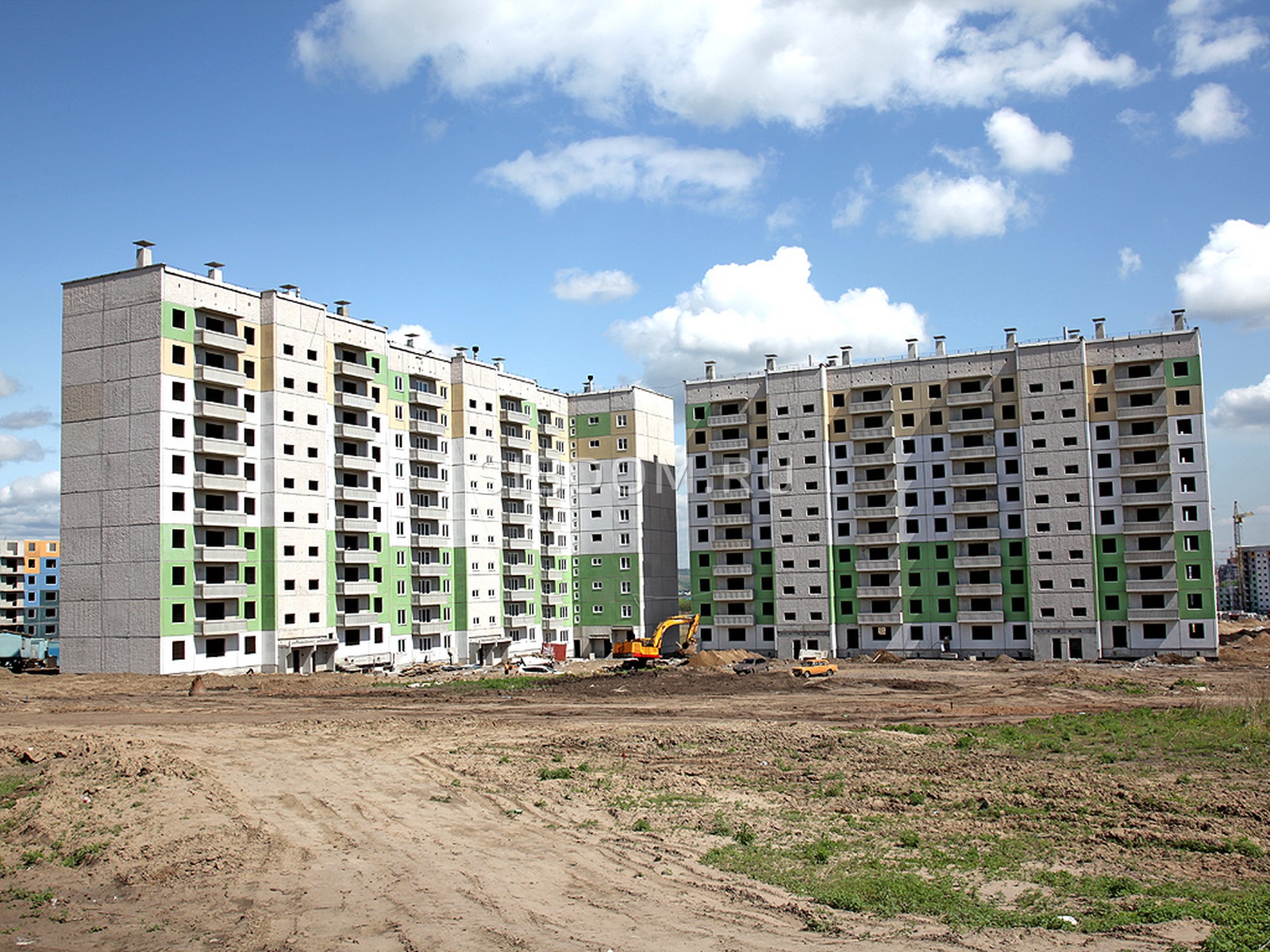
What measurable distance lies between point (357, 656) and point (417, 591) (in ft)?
31.5

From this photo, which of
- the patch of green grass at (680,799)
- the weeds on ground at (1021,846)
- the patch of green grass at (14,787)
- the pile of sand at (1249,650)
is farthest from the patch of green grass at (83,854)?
the pile of sand at (1249,650)

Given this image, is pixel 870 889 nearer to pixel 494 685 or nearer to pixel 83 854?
pixel 83 854

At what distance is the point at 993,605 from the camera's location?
85.1m

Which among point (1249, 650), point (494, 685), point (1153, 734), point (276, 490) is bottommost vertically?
point (1249, 650)

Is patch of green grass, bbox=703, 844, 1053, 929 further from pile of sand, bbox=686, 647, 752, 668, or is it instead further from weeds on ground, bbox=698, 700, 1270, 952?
pile of sand, bbox=686, 647, 752, 668

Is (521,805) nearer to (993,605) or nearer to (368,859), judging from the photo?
(368,859)

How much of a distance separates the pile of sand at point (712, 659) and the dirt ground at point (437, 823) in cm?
2941

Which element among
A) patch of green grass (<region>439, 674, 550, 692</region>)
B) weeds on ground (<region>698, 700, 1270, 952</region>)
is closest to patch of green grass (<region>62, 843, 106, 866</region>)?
weeds on ground (<region>698, 700, 1270, 952</region>)

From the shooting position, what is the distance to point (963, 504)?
86625 mm

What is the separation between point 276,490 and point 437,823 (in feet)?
179

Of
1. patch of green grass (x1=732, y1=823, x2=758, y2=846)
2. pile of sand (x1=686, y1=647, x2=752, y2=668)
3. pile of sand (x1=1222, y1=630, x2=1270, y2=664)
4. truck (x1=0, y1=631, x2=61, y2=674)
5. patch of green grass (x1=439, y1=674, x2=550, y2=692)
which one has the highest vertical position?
patch of green grass (x1=732, y1=823, x2=758, y2=846)

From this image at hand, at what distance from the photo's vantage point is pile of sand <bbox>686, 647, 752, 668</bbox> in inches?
3201

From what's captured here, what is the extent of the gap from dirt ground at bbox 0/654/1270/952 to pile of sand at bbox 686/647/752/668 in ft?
96.5

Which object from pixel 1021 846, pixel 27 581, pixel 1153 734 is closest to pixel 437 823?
pixel 1021 846
